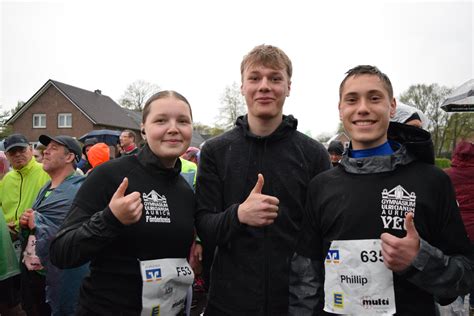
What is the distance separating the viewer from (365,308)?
1.73 meters

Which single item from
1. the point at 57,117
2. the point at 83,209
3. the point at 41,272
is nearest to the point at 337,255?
the point at 83,209

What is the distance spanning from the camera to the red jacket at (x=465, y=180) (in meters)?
4.50

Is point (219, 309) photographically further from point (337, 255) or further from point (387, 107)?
point (387, 107)

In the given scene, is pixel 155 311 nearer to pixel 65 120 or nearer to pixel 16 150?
pixel 16 150

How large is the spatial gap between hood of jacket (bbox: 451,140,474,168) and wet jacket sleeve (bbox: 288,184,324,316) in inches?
138

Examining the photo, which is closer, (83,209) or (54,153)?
(83,209)

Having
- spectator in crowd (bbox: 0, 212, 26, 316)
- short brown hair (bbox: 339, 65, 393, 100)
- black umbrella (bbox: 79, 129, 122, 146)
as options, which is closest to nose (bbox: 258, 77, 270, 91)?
short brown hair (bbox: 339, 65, 393, 100)

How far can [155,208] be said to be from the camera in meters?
2.18

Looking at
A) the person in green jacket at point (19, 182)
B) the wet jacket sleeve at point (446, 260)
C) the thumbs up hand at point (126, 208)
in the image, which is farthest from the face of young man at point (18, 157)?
the wet jacket sleeve at point (446, 260)

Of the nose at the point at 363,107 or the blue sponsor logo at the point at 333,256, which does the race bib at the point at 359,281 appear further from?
the nose at the point at 363,107

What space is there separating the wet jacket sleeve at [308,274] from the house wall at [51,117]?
37633 mm

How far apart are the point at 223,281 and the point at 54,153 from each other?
2797mm

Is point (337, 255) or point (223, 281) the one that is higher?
point (337, 255)

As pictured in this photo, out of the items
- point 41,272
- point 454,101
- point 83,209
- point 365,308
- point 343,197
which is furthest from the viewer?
point 454,101
